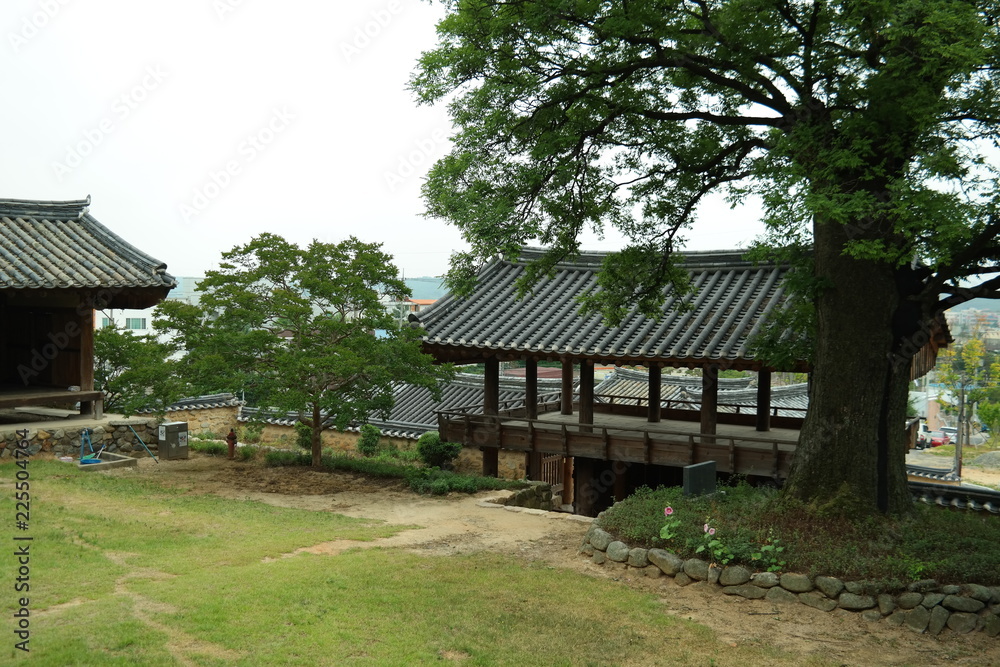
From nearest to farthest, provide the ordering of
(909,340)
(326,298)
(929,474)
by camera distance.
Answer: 1. (909,340)
2. (326,298)
3. (929,474)

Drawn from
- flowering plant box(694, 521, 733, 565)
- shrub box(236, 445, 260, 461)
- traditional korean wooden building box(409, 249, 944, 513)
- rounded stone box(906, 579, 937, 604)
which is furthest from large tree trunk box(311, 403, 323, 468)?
rounded stone box(906, 579, 937, 604)

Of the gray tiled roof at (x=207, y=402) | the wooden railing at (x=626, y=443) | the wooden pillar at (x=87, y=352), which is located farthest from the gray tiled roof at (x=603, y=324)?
the gray tiled roof at (x=207, y=402)

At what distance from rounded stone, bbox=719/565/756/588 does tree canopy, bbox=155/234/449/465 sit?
7.47 metres

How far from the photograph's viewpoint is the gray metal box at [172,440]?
16406 mm

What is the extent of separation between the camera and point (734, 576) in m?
8.88

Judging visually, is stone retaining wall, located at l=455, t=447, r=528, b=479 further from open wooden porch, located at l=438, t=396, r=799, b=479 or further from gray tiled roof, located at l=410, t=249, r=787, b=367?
gray tiled roof, located at l=410, t=249, r=787, b=367

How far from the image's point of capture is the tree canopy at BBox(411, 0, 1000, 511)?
25.7ft

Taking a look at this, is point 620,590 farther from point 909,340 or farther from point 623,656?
point 909,340

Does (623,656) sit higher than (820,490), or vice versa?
(820,490)

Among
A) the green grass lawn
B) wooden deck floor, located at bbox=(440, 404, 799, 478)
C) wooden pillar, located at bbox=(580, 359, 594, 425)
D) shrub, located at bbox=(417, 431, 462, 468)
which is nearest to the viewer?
the green grass lawn

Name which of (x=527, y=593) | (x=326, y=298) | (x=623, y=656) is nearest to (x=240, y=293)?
(x=326, y=298)

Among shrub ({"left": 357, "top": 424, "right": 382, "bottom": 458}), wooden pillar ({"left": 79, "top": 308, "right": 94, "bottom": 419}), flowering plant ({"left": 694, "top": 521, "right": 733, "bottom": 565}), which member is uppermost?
wooden pillar ({"left": 79, "top": 308, "right": 94, "bottom": 419})

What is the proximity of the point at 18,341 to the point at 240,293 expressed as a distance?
7.16 metres

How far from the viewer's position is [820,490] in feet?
31.3
